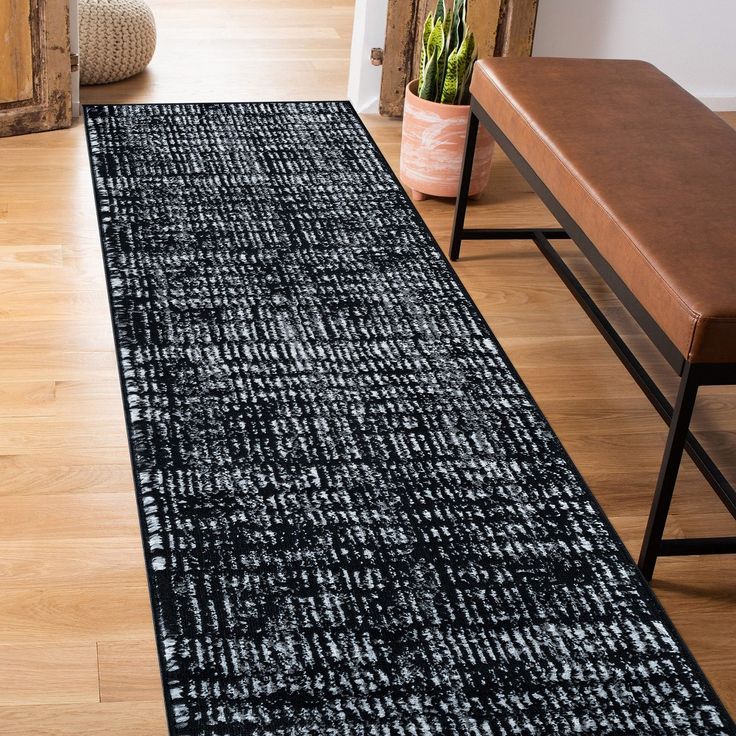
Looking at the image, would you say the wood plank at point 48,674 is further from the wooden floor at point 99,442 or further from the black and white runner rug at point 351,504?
the black and white runner rug at point 351,504

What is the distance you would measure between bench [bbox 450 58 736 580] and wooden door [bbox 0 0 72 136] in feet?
4.00

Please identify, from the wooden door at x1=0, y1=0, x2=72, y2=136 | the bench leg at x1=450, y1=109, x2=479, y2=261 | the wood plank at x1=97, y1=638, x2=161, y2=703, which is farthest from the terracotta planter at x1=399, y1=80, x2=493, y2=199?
the wood plank at x1=97, y1=638, x2=161, y2=703

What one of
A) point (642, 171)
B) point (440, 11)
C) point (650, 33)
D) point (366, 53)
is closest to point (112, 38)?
point (366, 53)

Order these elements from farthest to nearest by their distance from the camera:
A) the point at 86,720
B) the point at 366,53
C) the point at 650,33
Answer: the point at 650,33, the point at 366,53, the point at 86,720

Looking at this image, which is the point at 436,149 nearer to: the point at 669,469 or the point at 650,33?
the point at 650,33

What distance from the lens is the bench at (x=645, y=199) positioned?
159 cm

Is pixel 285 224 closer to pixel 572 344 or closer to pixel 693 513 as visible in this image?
pixel 572 344

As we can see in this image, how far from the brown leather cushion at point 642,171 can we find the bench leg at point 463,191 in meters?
0.14

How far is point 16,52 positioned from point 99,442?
150 centimetres

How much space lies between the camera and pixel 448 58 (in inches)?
109

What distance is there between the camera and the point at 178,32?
405 centimetres

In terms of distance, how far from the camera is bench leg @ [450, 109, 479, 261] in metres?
2.59

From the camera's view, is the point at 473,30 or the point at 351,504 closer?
the point at 351,504

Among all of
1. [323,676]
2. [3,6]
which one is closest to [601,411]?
[323,676]
